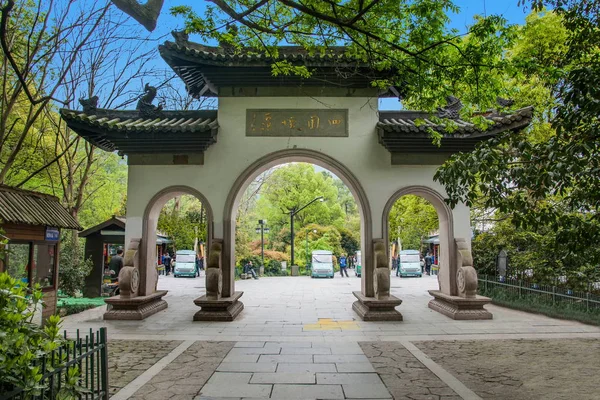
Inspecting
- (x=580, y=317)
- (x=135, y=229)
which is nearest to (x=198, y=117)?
(x=135, y=229)

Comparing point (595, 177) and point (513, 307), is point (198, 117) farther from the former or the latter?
point (513, 307)

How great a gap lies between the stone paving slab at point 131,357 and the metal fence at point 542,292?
919cm

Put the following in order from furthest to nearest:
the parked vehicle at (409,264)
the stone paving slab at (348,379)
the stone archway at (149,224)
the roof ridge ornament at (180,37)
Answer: the parked vehicle at (409,264) → the stone archway at (149,224) → the roof ridge ornament at (180,37) → the stone paving slab at (348,379)

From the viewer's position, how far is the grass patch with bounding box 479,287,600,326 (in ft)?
30.1

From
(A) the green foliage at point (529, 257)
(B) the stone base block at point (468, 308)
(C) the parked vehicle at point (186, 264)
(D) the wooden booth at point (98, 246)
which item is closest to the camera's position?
(B) the stone base block at point (468, 308)

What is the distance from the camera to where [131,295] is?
9.36 meters

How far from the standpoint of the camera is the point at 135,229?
9766 millimetres

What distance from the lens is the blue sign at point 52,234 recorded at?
7.97 metres

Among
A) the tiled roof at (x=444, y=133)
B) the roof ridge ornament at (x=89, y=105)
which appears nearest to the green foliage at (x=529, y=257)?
the tiled roof at (x=444, y=133)

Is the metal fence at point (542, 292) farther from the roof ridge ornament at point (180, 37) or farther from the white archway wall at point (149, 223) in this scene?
the roof ridge ornament at point (180, 37)

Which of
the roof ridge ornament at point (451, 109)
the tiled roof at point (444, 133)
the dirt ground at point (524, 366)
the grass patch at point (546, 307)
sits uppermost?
the roof ridge ornament at point (451, 109)

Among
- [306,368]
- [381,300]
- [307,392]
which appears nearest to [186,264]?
[381,300]

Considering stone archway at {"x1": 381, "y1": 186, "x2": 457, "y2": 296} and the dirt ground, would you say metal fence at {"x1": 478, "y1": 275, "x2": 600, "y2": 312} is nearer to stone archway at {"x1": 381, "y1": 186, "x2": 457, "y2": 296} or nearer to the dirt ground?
the dirt ground

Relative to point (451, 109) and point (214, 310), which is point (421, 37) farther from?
point (214, 310)
